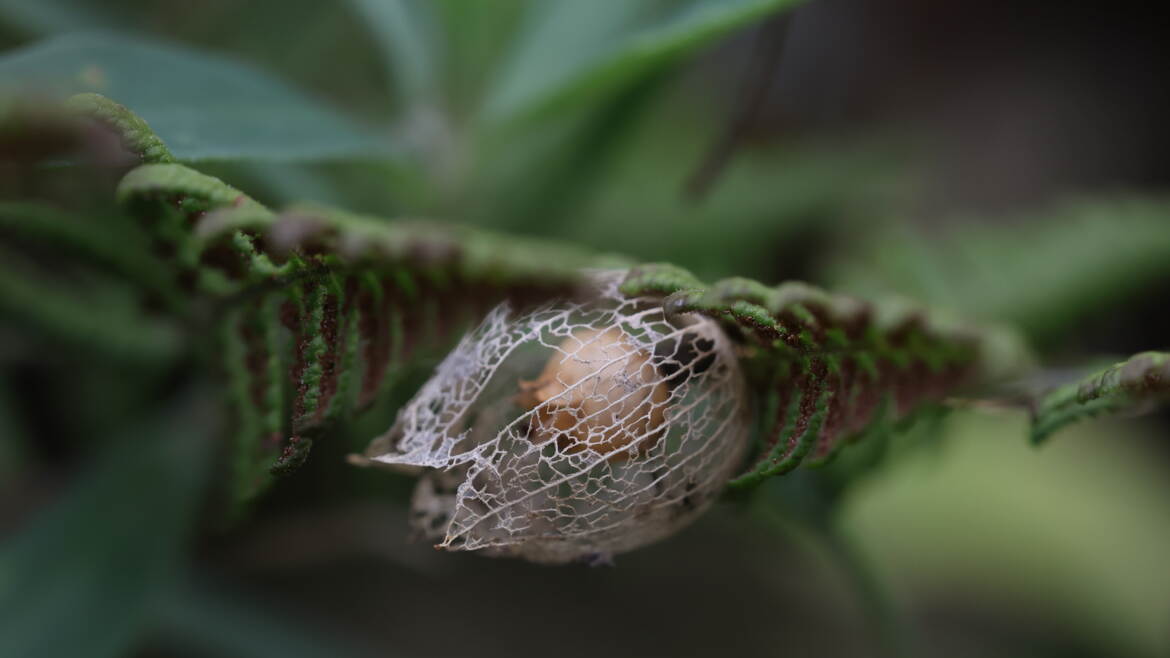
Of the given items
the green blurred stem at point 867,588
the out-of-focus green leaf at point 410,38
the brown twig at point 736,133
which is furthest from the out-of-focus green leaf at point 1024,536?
the out-of-focus green leaf at point 410,38

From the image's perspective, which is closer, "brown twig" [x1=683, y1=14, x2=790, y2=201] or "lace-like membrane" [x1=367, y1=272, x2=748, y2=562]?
"lace-like membrane" [x1=367, y1=272, x2=748, y2=562]

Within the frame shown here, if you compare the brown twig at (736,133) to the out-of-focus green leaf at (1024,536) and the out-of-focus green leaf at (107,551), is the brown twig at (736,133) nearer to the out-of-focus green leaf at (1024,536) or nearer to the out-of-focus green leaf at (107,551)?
the out-of-focus green leaf at (1024,536)

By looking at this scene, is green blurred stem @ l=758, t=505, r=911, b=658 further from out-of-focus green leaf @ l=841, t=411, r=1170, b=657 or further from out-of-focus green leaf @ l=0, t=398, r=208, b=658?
out-of-focus green leaf @ l=0, t=398, r=208, b=658

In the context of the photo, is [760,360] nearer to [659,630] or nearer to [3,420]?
[659,630]

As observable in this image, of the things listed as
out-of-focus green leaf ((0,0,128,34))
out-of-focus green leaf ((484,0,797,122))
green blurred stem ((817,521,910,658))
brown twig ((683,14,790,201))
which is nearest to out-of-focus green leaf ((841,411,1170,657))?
green blurred stem ((817,521,910,658))

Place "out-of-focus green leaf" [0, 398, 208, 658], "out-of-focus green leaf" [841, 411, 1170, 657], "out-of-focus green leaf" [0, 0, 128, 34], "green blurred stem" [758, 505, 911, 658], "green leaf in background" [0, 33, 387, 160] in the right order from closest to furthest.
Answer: "green leaf in background" [0, 33, 387, 160] → "out-of-focus green leaf" [0, 398, 208, 658] → "green blurred stem" [758, 505, 911, 658] → "out-of-focus green leaf" [0, 0, 128, 34] → "out-of-focus green leaf" [841, 411, 1170, 657]

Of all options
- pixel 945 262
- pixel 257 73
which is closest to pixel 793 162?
pixel 945 262

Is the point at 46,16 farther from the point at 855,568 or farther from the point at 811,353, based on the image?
the point at 855,568
